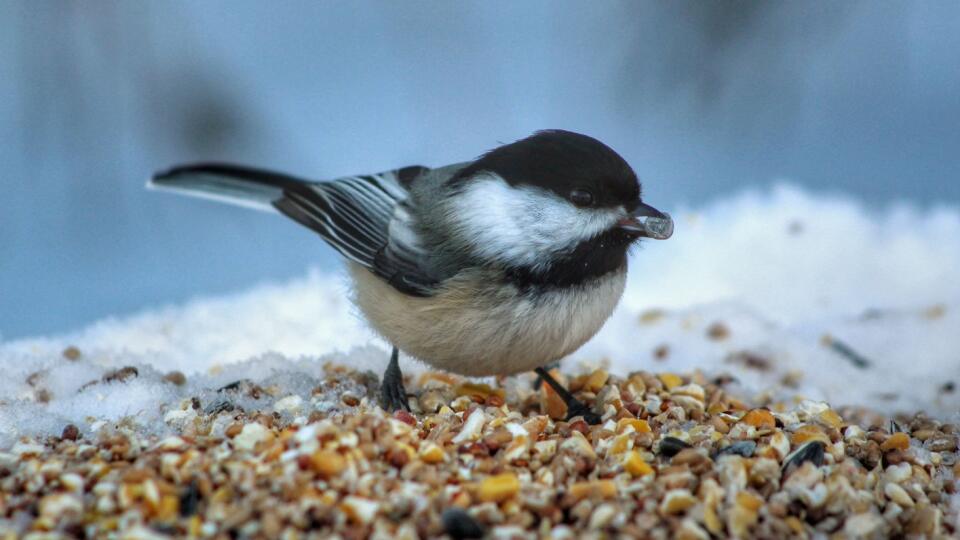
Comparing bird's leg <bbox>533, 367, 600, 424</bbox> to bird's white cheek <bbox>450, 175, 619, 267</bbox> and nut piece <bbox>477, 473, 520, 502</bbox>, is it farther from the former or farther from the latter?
nut piece <bbox>477, 473, 520, 502</bbox>

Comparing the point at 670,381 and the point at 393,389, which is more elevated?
the point at 670,381

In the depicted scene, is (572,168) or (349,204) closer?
(572,168)

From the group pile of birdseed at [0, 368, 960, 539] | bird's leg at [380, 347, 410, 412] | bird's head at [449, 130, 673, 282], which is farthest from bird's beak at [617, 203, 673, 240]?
bird's leg at [380, 347, 410, 412]

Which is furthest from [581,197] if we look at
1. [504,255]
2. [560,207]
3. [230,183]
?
[230,183]

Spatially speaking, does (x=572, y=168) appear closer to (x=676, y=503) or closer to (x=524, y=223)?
(x=524, y=223)

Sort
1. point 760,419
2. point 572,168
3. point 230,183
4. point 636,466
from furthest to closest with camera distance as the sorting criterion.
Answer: point 230,183
point 760,419
point 572,168
point 636,466

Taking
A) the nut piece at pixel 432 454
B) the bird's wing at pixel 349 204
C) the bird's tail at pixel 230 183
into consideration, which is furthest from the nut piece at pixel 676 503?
the bird's tail at pixel 230 183

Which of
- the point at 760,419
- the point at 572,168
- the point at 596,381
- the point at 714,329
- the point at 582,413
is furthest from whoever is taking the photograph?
the point at 714,329

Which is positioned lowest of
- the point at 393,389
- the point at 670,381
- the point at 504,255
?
the point at 393,389
